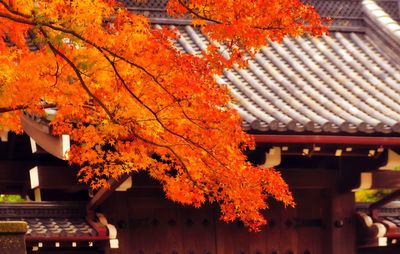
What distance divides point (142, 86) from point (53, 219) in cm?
323

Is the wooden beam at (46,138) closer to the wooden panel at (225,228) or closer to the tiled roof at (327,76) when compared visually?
the wooden panel at (225,228)

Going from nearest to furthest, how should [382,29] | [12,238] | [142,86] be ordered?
1. [12,238]
2. [142,86]
3. [382,29]

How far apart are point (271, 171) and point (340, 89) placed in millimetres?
3616

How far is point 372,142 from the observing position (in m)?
14.3

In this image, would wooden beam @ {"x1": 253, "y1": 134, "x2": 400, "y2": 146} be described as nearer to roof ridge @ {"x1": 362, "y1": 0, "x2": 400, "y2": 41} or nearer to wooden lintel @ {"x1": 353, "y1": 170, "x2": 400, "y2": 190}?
wooden lintel @ {"x1": 353, "y1": 170, "x2": 400, "y2": 190}

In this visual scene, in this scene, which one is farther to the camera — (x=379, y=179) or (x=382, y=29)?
(x=382, y=29)

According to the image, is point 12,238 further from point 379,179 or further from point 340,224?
point 379,179

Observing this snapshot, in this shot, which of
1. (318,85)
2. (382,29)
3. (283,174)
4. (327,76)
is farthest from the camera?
(382,29)

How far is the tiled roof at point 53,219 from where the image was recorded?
13812 millimetres

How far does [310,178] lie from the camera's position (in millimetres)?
15438

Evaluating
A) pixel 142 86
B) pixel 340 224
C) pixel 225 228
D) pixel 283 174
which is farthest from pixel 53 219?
pixel 340 224

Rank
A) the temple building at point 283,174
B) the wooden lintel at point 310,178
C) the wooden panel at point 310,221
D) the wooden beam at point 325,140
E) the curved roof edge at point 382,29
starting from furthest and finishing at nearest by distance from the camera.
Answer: the curved roof edge at point 382,29, the wooden panel at point 310,221, the wooden lintel at point 310,178, the temple building at point 283,174, the wooden beam at point 325,140

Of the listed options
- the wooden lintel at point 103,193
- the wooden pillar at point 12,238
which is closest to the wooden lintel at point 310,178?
the wooden lintel at point 103,193

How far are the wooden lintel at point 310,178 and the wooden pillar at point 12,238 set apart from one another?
540 centimetres
